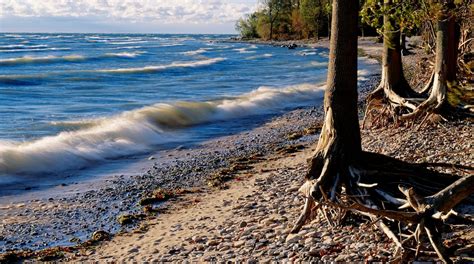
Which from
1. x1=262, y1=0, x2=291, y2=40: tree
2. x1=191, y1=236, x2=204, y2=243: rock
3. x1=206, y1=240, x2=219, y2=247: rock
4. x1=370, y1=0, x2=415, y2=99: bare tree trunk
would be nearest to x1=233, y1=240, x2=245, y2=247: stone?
x1=206, y1=240, x2=219, y2=247: rock

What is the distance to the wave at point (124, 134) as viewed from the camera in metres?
14.6

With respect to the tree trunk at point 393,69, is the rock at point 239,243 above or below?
below

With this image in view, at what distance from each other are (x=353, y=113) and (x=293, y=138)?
8.68 metres

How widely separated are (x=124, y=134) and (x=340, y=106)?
448 inches

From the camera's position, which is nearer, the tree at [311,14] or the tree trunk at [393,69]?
the tree trunk at [393,69]

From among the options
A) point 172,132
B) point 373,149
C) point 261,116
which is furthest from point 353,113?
point 261,116

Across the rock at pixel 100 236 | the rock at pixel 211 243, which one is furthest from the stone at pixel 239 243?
the rock at pixel 100 236

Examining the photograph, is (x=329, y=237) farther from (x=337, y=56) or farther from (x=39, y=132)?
(x=39, y=132)

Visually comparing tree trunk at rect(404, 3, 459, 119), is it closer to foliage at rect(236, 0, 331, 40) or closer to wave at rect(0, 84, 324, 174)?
wave at rect(0, 84, 324, 174)

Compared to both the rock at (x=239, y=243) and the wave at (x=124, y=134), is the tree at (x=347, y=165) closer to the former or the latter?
the rock at (x=239, y=243)

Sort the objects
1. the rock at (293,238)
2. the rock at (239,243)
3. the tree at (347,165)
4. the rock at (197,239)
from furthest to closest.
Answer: the rock at (197,239), the rock at (239,243), the tree at (347,165), the rock at (293,238)

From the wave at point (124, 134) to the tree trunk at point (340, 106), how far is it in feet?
27.3

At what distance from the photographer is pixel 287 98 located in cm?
2777

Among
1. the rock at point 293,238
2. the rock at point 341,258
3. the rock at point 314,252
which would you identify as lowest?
the rock at point 293,238
